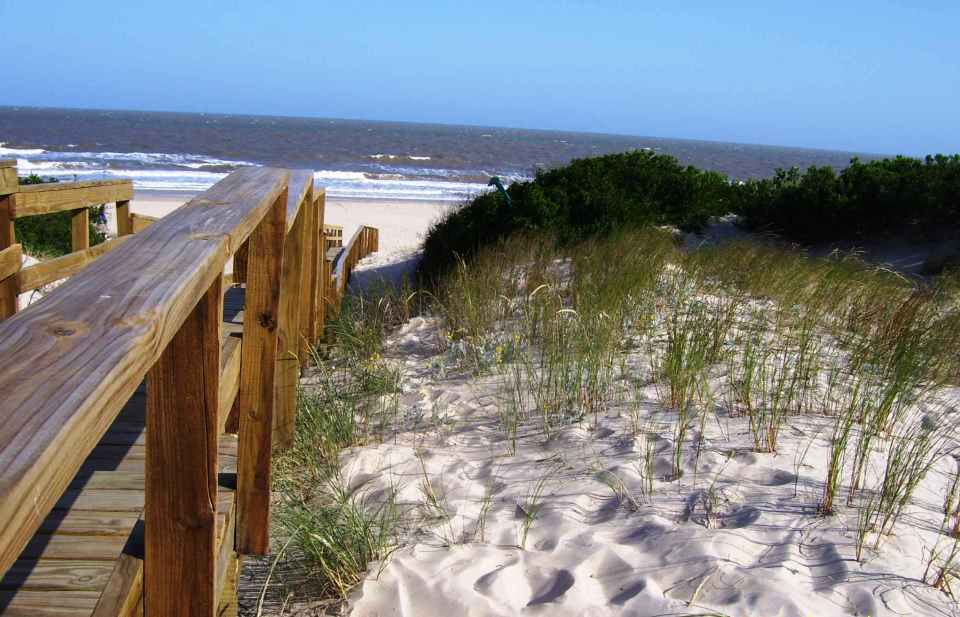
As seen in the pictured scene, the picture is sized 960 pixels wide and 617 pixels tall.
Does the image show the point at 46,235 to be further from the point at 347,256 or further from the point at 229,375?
the point at 229,375

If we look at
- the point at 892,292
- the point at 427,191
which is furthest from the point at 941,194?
the point at 427,191

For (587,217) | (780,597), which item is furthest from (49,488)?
(587,217)

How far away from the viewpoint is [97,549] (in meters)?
1.86

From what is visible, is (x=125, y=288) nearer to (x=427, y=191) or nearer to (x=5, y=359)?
(x=5, y=359)

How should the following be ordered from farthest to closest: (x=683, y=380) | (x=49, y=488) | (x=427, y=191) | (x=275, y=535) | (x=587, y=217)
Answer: (x=427, y=191), (x=587, y=217), (x=683, y=380), (x=275, y=535), (x=49, y=488)

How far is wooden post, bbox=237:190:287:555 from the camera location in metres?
2.54

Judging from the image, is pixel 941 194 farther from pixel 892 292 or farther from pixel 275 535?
pixel 275 535

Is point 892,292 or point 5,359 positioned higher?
point 5,359

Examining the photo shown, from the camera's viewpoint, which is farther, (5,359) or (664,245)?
(664,245)

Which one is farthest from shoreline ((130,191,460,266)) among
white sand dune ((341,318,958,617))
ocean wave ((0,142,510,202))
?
white sand dune ((341,318,958,617))

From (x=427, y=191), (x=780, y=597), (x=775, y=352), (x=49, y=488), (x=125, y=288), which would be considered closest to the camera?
(x=49, y=488)

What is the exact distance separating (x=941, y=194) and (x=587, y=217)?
195 inches

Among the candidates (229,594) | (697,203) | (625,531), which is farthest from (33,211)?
(697,203)

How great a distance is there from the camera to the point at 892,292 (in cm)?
633
